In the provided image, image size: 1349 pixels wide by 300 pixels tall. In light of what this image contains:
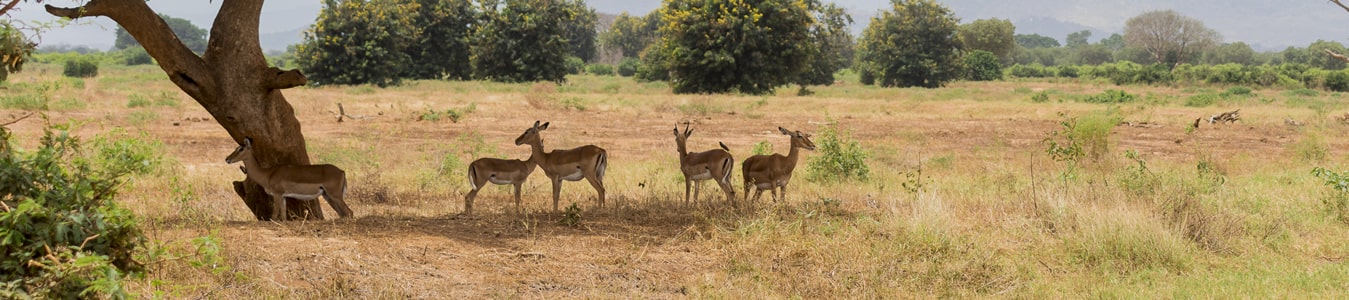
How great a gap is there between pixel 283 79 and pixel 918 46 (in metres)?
60.1

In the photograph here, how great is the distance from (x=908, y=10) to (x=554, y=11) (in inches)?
906

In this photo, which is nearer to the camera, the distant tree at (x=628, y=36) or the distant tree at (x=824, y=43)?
the distant tree at (x=824, y=43)

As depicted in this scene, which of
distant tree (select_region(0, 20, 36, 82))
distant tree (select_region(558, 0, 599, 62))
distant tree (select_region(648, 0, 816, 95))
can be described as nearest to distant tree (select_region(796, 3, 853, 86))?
distant tree (select_region(648, 0, 816, 95))

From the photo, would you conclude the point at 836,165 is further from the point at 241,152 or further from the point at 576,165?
the point at 241,152

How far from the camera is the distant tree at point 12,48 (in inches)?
212

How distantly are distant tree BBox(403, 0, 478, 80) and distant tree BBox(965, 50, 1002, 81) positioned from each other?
124 feet

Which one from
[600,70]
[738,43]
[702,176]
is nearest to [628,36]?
[600,70]

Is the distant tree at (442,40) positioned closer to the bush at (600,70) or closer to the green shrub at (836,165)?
the bush at (600,70)

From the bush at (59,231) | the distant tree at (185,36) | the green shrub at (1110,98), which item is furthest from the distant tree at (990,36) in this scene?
the distant tree at (185,36)

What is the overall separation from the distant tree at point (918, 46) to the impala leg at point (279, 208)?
5856 cm

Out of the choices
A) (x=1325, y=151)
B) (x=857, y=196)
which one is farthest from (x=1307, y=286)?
(x=1325, y=151)

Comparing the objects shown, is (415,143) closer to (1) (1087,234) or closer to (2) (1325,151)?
(1) (1087,234)

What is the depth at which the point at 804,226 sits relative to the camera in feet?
30.2

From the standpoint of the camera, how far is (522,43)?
193ft
